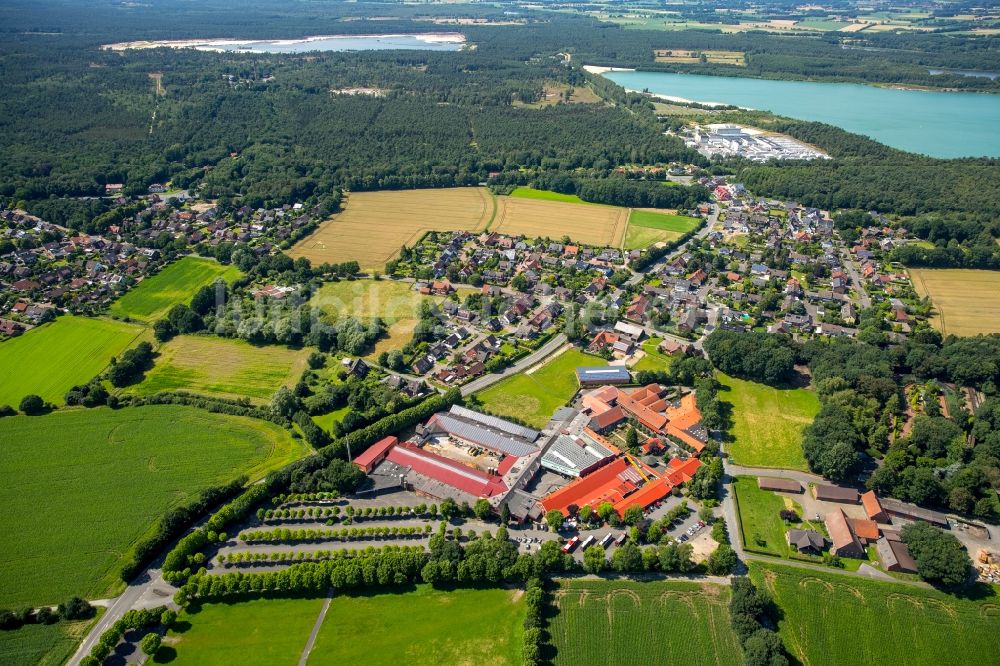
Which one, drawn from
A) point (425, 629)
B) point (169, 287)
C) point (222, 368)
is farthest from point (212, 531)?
point (169, 287)

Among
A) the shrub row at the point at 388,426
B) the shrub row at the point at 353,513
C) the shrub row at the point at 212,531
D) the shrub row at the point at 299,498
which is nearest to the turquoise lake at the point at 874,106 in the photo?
the shrub row at the point at 388,426

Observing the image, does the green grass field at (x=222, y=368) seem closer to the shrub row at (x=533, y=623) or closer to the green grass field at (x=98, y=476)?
the green grass field at (x=98, y=476)

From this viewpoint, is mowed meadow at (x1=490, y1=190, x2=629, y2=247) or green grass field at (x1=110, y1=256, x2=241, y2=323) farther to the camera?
mowed meadow at (x1=490, y1=190, x2=629, y2=247)

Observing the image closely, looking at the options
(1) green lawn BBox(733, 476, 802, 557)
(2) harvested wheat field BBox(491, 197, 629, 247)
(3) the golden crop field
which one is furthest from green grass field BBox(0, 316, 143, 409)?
(3) the golden crop field

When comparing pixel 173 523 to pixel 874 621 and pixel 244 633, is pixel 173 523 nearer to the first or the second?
pixel 244 633

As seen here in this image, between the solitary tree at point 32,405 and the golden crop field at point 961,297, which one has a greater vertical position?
the golden crop field at point 961,297

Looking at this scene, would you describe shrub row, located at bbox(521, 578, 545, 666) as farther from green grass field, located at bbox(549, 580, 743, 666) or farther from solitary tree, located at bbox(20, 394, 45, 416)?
solitary tree, located at bbox(20, 394, 45, 416)
